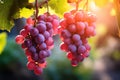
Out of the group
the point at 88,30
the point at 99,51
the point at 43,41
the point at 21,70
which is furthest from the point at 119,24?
the point at 99,51

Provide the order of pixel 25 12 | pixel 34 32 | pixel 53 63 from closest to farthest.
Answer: pixel 34 32 < pixel 25 12 < pixel 53 63

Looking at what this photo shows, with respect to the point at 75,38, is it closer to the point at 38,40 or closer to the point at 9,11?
the point at 38,40

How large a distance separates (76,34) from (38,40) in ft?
0.31

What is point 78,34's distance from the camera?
42.7 inches

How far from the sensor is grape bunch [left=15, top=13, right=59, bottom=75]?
1055 mm

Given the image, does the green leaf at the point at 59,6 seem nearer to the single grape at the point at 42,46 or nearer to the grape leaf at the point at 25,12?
the grape leaf at the point at 25,12

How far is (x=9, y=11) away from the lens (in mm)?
1201

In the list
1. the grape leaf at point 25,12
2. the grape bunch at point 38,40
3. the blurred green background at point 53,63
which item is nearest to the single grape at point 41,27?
the grape bunch at point 38,40

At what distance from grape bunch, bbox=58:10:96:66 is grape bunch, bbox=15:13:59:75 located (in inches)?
1.4

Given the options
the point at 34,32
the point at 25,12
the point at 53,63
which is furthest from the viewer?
the point at 53,63

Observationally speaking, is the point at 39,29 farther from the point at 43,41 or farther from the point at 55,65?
the point at 55,65

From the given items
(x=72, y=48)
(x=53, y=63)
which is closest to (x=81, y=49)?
(x=72, y=48)

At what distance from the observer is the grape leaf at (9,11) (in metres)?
1.18

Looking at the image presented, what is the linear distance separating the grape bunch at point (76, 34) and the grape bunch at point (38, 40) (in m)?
0.03
